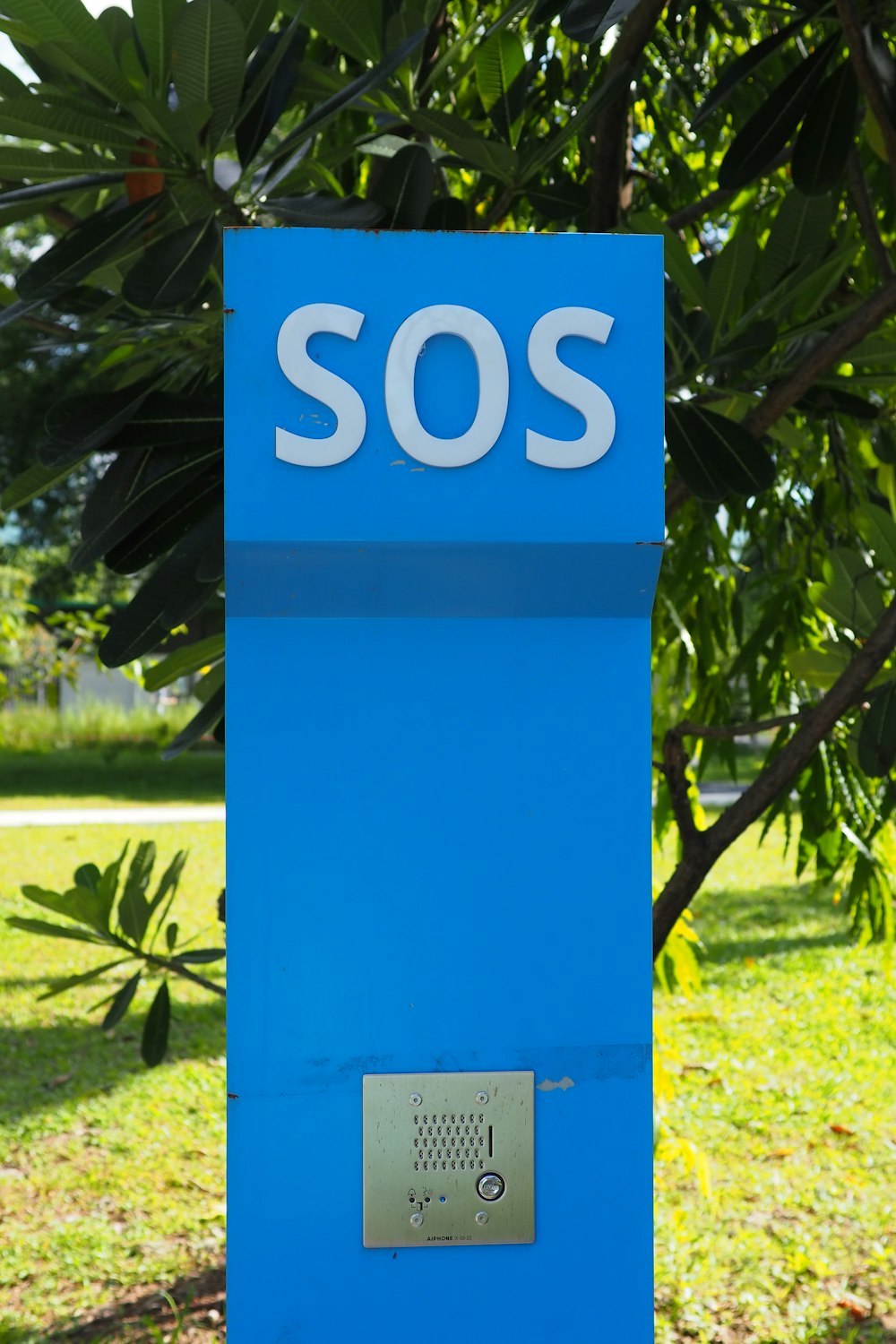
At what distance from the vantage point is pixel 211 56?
1561 millimetres

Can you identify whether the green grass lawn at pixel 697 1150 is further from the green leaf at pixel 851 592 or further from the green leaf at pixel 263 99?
the green leaf at pixel 263 99

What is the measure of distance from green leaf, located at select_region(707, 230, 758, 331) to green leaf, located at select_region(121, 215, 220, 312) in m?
0.75

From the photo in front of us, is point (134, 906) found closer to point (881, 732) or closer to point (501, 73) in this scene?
point (881, 732)

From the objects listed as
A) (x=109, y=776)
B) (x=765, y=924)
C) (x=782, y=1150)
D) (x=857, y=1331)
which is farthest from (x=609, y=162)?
(x=109, y=776)

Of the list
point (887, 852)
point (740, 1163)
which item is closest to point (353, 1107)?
point (887, 852)

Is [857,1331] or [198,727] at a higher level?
[198,727]

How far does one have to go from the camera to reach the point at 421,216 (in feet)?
6.17

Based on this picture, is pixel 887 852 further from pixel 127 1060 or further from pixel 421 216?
pixel 127 1060

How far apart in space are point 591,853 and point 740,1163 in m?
3.25

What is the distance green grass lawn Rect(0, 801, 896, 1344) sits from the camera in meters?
3.43

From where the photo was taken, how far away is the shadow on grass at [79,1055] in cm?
501

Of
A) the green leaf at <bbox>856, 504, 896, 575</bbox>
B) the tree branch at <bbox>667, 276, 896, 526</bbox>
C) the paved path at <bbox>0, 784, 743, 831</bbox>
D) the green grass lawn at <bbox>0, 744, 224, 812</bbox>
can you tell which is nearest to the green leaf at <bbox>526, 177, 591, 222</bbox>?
the tree branch at <bbox>667, 276, 896, 526</bbox>

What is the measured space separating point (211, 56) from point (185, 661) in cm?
107

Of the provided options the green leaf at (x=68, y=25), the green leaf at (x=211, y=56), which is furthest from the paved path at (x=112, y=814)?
the green leaf at (x=68, y=25)
